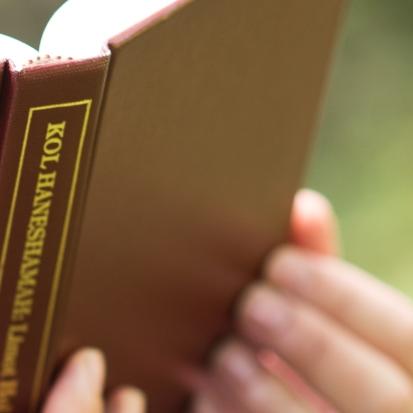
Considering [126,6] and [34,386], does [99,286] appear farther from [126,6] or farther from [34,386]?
[126,6]

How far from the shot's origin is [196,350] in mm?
670

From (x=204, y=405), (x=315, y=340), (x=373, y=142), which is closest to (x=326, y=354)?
(x=315, y=340)

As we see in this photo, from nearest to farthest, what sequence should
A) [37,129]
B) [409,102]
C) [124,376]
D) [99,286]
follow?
[37,129]
[99,286]
[124,376]
[409,102]

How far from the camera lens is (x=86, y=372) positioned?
53 centimetres

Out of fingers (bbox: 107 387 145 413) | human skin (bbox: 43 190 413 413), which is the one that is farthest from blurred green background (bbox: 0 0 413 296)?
fingers (bbox: 107 387 145 413)

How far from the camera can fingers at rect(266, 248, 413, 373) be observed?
0.64 metres

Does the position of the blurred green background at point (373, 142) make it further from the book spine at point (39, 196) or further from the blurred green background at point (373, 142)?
the book spine at point (39, 196)

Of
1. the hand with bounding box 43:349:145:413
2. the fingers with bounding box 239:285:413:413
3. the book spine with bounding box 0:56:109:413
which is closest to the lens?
the book spine with bounding box 0:56:109:413

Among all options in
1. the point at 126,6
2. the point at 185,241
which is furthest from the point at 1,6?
the point at 185,241

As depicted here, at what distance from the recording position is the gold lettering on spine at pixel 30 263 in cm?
40

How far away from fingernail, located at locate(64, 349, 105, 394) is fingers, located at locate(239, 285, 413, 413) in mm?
160

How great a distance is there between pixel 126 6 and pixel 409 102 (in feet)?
3.28

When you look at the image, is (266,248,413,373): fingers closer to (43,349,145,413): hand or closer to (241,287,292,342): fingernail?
(241,287,292,342): fingernail

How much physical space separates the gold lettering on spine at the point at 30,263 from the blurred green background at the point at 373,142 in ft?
2.71
